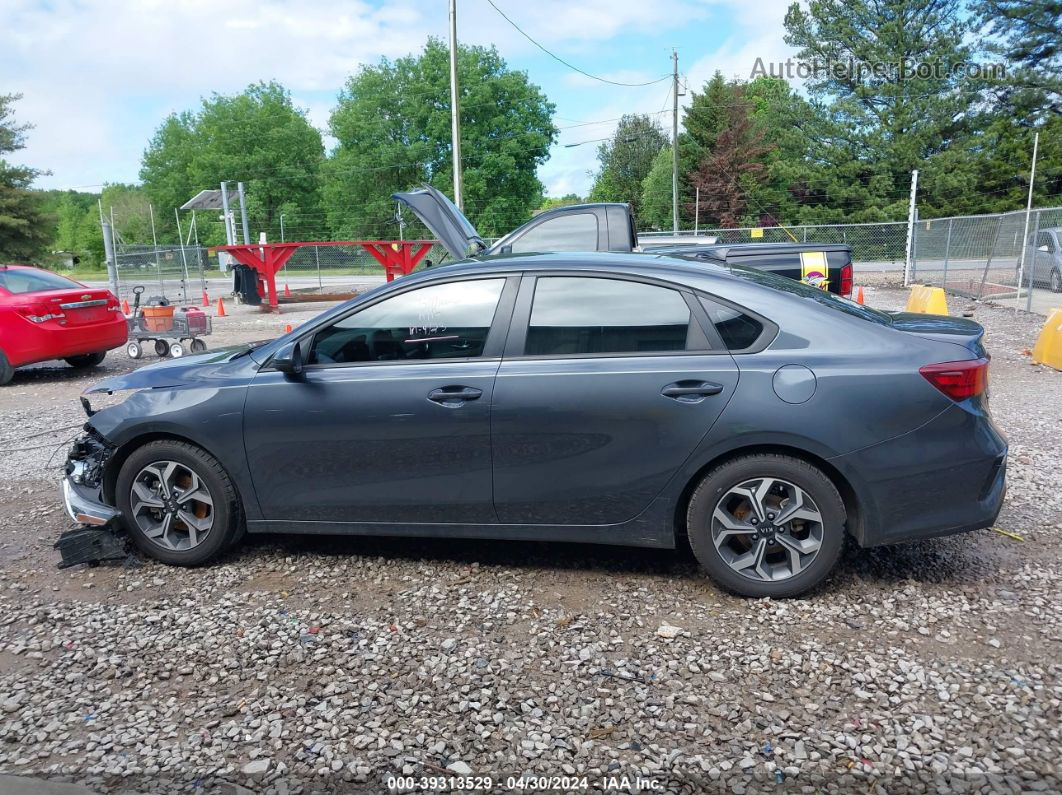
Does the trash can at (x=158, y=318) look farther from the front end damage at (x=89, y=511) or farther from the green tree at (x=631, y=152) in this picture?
the green tree at (x=631, y=152)

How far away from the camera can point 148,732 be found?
2750 millimetres

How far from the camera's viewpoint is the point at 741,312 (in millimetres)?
3586

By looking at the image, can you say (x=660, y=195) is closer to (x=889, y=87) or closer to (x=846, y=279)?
(x=889, y=87)

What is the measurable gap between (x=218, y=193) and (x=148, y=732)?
30.2 meters

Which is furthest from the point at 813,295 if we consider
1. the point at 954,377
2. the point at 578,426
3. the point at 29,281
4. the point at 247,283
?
the point at 247,283

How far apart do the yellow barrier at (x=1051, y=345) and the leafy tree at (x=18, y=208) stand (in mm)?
45861

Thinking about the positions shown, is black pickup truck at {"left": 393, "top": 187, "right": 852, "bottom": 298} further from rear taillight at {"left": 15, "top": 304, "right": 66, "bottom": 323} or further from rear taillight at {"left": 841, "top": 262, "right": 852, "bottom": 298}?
rear taillight at {"left": 15, "top": 304, "right": 66, "bottom": 323}

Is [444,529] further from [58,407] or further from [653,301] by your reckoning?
[58,407]

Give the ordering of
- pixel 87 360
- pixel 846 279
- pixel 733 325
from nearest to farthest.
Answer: pixel 733 325, pixel 846 279, pixel 87 360

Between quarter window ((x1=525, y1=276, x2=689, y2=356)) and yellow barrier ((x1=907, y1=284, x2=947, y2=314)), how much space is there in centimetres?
913

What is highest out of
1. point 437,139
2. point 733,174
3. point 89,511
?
point 437,139

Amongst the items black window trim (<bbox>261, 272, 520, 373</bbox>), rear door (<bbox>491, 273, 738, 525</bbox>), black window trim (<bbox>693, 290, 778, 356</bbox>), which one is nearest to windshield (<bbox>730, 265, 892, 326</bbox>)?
black window trim (<bbox>693, 290, 778, 356</bbox>)

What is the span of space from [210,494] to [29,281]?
777 cm

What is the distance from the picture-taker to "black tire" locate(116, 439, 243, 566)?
156 inches
